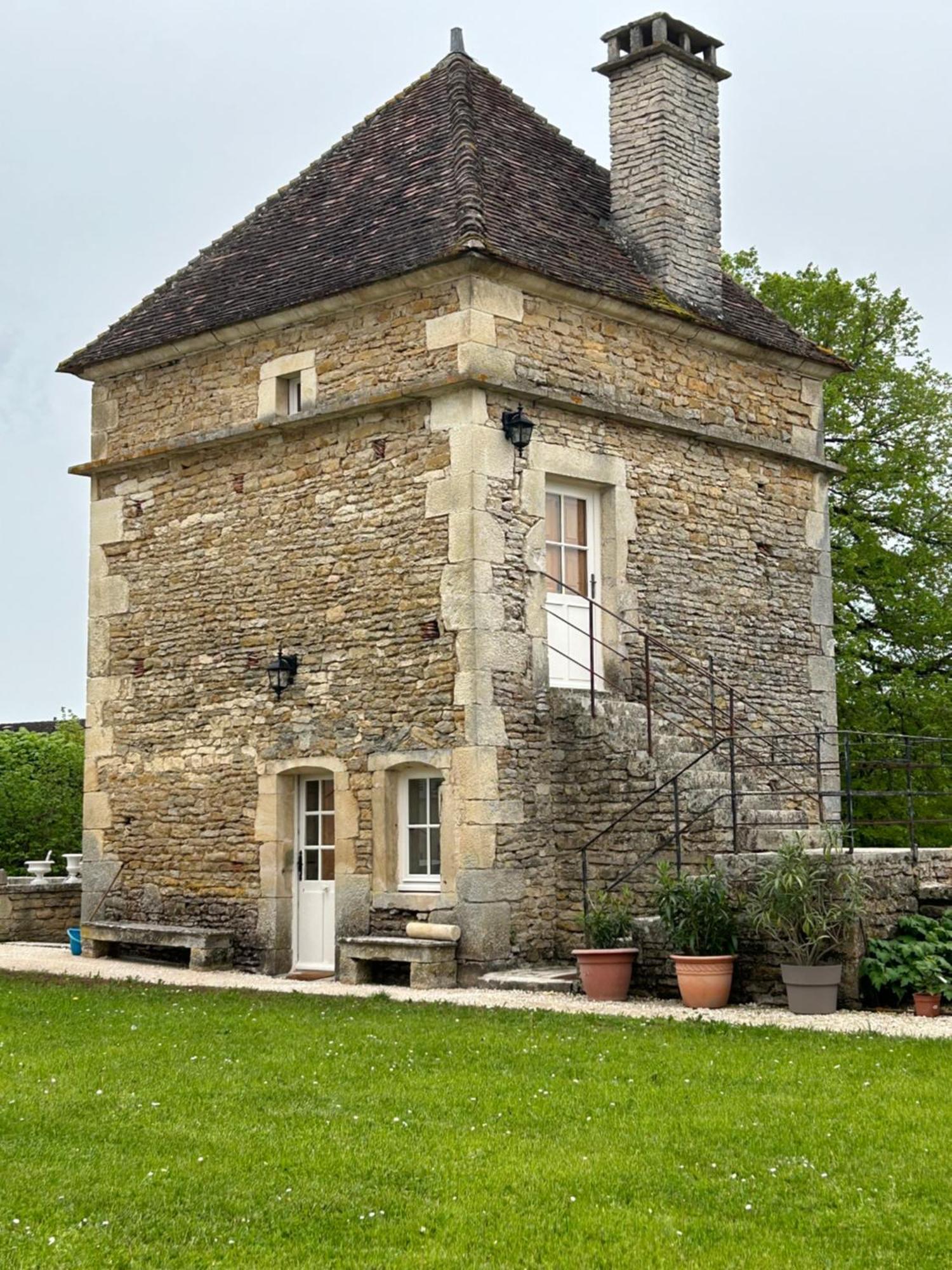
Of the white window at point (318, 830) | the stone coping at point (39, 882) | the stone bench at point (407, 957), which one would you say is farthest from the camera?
the stone coping at point (39, 882)

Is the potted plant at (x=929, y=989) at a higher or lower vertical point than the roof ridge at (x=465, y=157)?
lower

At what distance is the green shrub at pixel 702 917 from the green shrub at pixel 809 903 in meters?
0.26

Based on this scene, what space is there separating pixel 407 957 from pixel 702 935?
260cm

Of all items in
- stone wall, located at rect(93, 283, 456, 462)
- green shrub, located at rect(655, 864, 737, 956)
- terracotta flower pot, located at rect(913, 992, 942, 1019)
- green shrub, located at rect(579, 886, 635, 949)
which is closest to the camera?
terracotta flower pot, located at rect(913, 992, 942, 1019)

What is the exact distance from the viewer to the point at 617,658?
14188mm

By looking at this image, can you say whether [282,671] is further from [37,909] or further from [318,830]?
[37,909]

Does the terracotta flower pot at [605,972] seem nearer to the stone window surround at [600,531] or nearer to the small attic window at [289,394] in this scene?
the stone window surround at [600,531]

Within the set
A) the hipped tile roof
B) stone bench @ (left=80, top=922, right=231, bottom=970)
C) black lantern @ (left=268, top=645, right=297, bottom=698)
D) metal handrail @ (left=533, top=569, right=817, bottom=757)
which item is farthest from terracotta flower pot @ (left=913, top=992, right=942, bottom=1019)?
the hipped tile roof

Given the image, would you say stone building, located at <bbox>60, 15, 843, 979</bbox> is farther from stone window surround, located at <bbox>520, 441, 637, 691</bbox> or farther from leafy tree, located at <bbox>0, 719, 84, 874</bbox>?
leafy tree, located at <bbox>0, 719, 84, 874</bbox>

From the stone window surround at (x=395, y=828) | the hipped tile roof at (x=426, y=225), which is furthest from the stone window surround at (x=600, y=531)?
the hipped tile roof at (x=426, y=225)

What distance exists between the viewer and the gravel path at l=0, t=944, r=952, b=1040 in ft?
33.4

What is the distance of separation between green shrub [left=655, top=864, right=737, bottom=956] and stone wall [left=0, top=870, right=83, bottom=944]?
9462 mm

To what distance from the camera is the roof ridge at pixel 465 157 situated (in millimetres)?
13430

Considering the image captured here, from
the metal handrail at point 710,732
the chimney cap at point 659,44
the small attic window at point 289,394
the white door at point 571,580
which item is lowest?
the metal handrail at point 710,732
